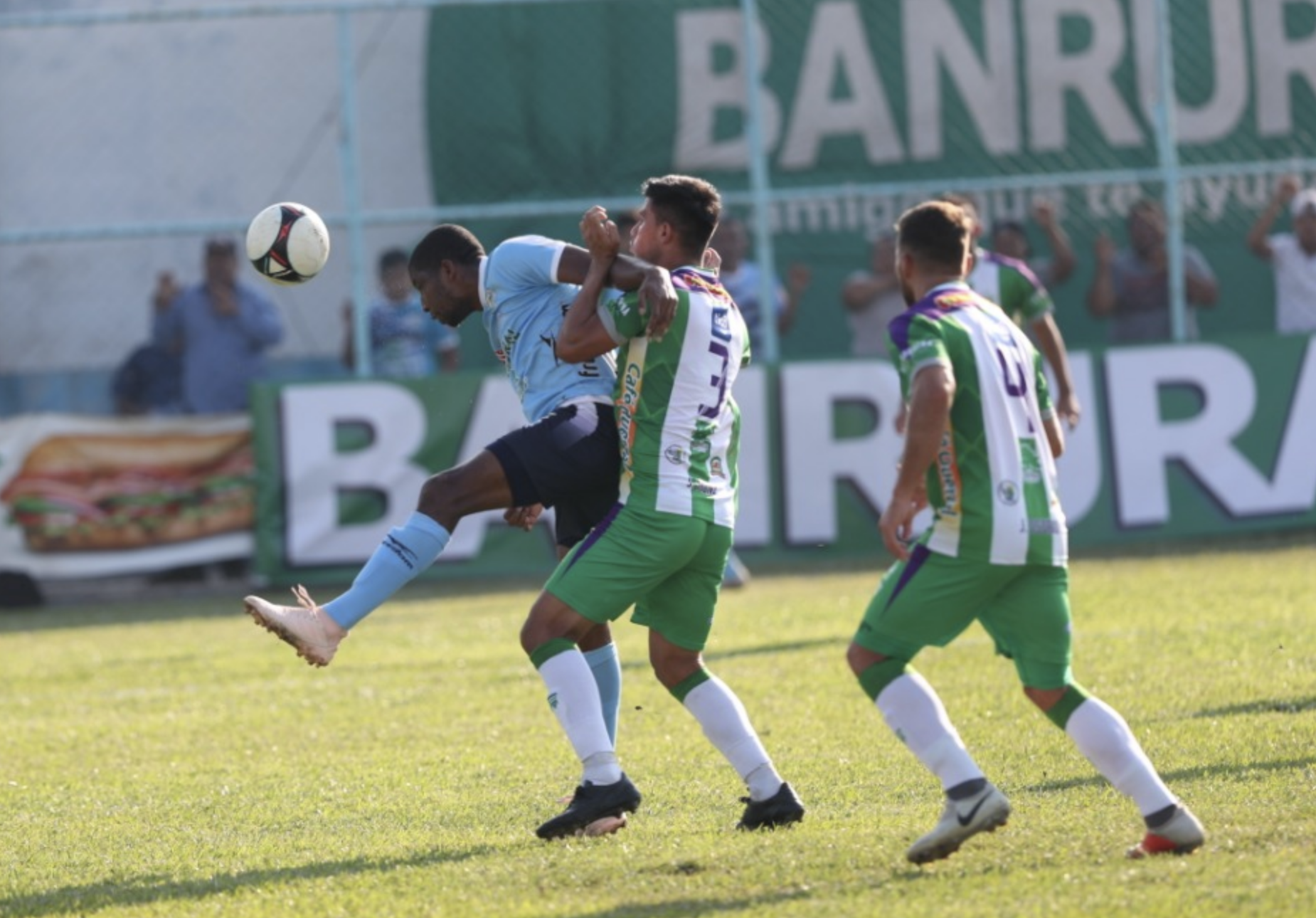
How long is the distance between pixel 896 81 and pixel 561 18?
3044 millimetres

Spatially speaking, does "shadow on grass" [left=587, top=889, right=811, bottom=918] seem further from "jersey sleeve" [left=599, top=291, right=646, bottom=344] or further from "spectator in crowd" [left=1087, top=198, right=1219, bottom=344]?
"spectator in crowd" [left=1087, top=198, right=1219, bottom=344]

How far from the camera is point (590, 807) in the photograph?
6703mm

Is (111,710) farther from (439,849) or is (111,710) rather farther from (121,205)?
(121,205)

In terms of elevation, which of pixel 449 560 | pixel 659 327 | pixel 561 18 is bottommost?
pixel 449 560

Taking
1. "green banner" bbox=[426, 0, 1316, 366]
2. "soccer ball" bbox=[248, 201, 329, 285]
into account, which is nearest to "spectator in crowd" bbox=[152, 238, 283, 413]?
"green banner" bbox=[426, 0, 1316, 366]

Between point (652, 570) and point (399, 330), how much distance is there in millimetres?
10821

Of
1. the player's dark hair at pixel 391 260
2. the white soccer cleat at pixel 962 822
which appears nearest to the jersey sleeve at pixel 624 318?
the white soccer cleat at pixel 962 822

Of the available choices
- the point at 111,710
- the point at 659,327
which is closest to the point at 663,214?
the point at 659,327

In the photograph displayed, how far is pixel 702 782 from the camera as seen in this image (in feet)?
25.5

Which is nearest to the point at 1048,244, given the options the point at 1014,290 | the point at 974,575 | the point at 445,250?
the point at 1014,290

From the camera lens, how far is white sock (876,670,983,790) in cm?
591

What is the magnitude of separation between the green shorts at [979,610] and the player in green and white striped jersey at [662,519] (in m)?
0.89

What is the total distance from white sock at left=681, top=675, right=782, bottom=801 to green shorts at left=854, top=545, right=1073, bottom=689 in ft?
2.86

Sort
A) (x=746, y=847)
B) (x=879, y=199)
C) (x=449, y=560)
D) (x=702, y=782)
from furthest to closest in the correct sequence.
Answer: (x=879, y=199) < (x=449, y=560) < (x=702, y=782) < (x=746, y=847)
